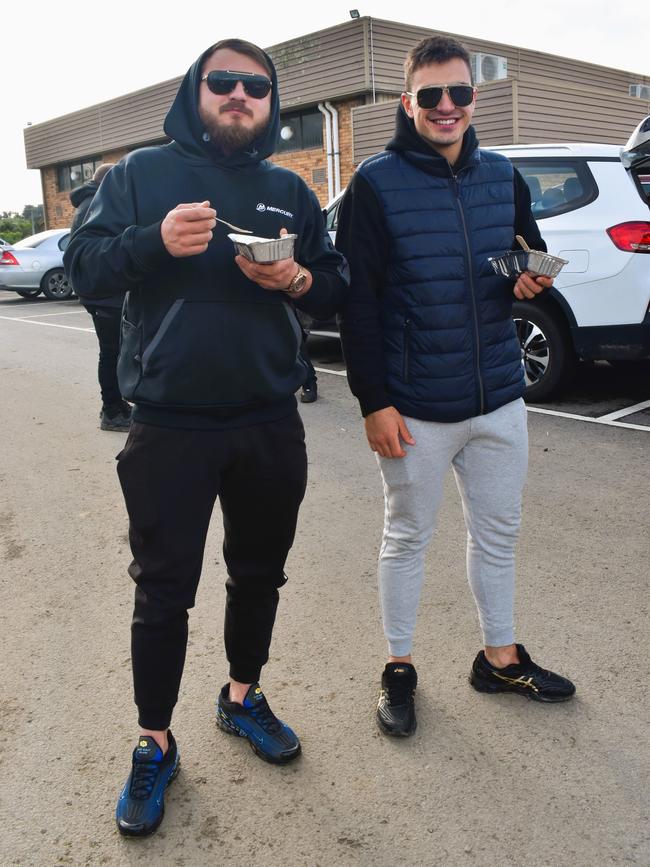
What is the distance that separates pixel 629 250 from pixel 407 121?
13.7ft

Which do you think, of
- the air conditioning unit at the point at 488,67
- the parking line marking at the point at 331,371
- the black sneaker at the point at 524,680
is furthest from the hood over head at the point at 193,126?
the air conditioning unit at the point at 488,67

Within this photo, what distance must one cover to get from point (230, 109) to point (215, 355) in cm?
62

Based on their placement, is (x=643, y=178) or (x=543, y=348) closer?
(x=543, y=348)

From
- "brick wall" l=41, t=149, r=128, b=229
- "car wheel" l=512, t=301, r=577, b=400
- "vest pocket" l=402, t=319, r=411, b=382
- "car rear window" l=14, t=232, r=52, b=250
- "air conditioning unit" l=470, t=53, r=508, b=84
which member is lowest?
"car wheel" l=512, t=301, r=577, b=400

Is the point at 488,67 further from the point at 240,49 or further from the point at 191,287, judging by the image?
the point at 191,287

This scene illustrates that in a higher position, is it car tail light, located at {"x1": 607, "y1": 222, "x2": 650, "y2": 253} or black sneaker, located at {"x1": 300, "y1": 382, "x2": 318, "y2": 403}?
car tail light, located at {"x1": 607, "y1": 222, "x2": 650, "y2": 253}

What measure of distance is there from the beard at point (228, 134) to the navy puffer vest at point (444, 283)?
0.43 m

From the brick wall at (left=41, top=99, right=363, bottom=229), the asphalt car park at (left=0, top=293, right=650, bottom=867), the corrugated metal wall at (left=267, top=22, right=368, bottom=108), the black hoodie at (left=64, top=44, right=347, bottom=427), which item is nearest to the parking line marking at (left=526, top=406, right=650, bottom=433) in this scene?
the asphalt car park at (left=0, top=293, right=650, bottom=867)

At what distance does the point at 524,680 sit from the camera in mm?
2791

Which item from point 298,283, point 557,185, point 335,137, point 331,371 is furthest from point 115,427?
point 335,137

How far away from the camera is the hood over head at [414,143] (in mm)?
2484

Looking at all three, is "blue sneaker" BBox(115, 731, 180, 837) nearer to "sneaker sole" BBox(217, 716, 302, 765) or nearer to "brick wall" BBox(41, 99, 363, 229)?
"sneaker sole" BBox(217, 716, 302, 765)

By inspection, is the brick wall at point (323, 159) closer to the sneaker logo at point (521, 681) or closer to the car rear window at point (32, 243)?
the car rear window at point (32, 243)

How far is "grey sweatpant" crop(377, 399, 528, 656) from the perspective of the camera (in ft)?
8.52
